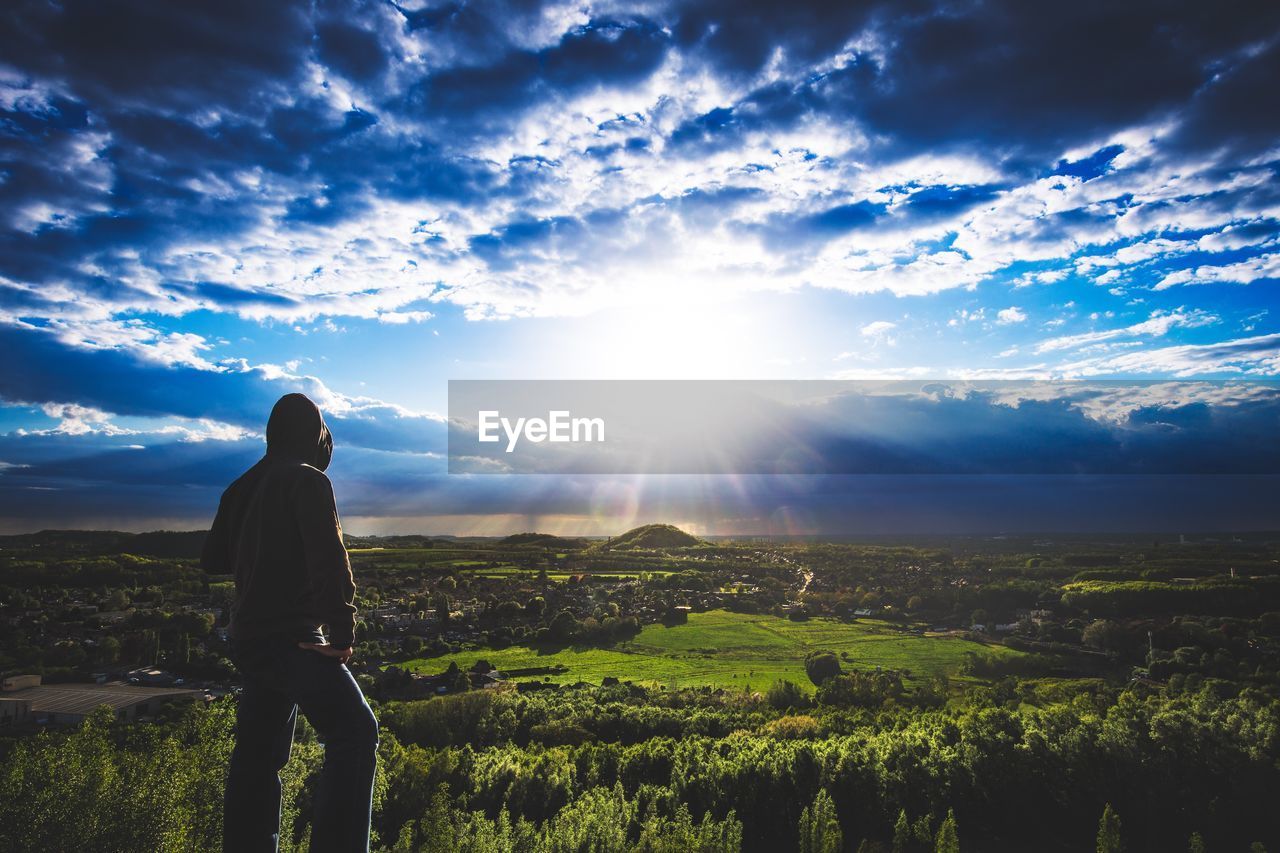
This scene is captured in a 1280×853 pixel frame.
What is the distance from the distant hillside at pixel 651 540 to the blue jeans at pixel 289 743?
92.2 meters

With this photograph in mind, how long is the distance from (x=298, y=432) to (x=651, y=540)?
316 ft

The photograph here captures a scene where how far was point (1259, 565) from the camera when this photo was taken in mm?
72312

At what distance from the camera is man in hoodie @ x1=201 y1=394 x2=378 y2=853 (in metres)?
2.72

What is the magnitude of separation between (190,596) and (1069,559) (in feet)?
327

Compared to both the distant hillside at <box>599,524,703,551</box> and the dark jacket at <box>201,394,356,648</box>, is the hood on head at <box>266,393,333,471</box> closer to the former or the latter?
the dark jacket at <box>201,394,356,648</box>

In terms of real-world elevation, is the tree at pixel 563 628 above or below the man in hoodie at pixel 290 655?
below

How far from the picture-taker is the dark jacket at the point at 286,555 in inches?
110

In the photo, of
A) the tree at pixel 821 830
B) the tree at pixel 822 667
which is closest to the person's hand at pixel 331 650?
the tree at pixel 821 830

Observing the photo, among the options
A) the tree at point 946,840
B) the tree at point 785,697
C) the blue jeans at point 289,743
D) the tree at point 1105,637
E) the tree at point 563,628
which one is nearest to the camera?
the blue jeans at point 289,743

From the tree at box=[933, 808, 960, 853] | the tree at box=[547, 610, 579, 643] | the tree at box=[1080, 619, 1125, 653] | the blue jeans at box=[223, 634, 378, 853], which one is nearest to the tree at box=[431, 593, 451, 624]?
the tree at box=[547, 610, 579, 643]

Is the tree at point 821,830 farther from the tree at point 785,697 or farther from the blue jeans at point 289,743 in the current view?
the tree at point 785,697

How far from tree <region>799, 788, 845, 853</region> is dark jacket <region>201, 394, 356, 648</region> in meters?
20.6

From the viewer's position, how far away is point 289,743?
3131 mm

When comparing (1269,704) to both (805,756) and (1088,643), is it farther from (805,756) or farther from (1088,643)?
(805,756)
